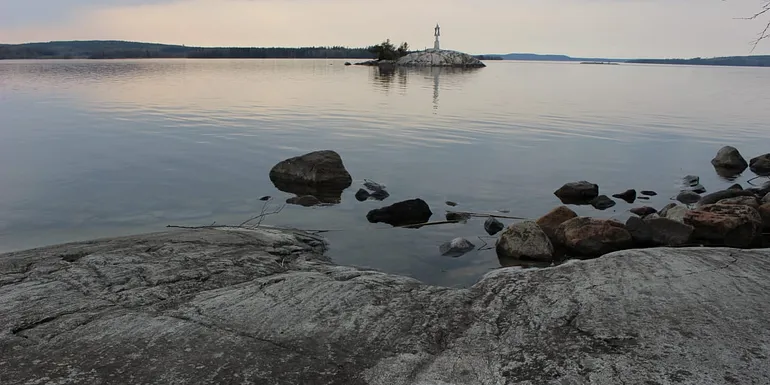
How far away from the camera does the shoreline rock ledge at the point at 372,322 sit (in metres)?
5.28

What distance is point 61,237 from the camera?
13.0 meters

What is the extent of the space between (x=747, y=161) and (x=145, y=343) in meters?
28.0

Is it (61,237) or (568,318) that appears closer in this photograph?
(568,318)

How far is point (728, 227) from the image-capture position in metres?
12.7

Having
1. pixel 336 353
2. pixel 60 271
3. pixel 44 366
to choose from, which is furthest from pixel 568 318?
pixel 60 271

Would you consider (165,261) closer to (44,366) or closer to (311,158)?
(44,366)

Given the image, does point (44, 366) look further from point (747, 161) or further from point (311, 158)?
point (747, 161)

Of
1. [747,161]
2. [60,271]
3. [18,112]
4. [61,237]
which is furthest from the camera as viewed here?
[18,112]

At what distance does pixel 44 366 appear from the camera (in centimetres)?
521

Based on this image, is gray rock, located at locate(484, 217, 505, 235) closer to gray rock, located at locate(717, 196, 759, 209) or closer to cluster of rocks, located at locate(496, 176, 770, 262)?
cluster of rocks, located at locate(496, 176, 770, 262)

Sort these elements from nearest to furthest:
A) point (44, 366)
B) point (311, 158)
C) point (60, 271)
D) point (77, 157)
→ point (44, 366), point (60, 271), point (311, 158), point (77, 157)

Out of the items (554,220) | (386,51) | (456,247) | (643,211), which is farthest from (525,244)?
(386,51)

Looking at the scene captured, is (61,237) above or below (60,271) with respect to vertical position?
below

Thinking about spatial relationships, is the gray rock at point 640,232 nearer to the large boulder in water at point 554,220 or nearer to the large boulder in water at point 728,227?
the large boulder in water at point 728,227
